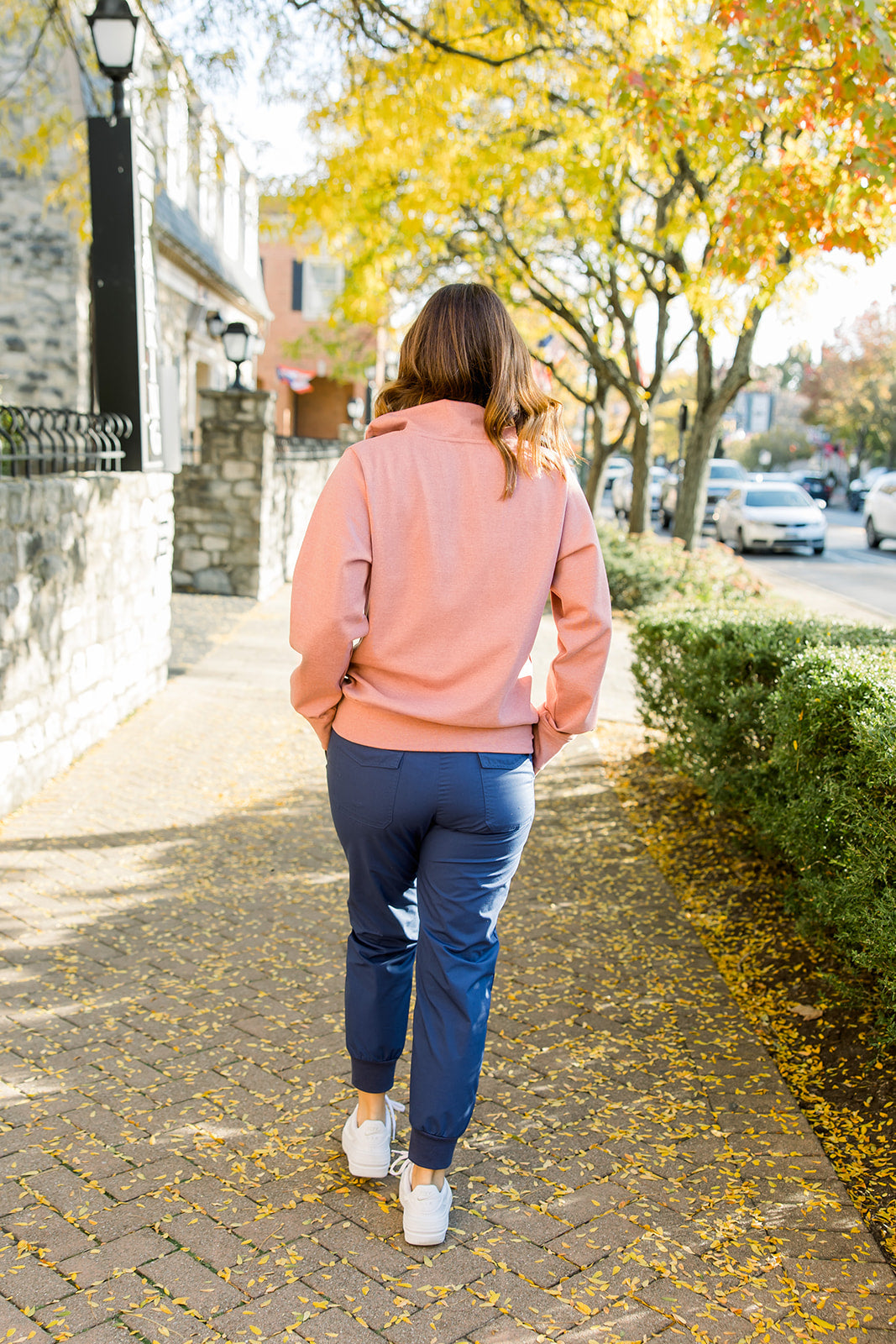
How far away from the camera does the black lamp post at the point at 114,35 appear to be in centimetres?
692

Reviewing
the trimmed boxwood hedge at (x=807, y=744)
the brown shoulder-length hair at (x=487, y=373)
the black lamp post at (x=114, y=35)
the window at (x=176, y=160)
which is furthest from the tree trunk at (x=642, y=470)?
the brown shoulder-length hair at (x=487, y=373)

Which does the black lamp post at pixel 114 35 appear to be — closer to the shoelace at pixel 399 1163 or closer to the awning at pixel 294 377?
the shoelace at pixel 399 1163

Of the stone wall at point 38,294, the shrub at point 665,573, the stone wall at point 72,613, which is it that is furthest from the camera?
the stone wall at point 38,294

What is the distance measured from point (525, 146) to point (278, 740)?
958 centimetres

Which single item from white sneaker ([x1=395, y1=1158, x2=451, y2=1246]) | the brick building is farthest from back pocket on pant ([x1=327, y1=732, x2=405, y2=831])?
the brick building

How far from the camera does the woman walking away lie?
7.73ft

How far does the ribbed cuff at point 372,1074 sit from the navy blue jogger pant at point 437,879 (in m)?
0.18

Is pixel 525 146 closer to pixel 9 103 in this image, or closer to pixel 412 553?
pixel 9 103

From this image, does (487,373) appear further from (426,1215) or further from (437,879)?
(426,1215)

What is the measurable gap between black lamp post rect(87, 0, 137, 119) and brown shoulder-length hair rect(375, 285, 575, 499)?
18.8 feet

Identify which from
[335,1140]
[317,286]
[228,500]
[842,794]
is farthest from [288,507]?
[317,286]

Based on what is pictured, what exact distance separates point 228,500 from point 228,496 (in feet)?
0.15

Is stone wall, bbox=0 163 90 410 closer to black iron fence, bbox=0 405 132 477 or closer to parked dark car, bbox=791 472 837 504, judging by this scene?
black iron fence, bbox=0 405 132 477

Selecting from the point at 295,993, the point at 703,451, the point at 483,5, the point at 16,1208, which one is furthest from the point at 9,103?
the point at 16,1208
